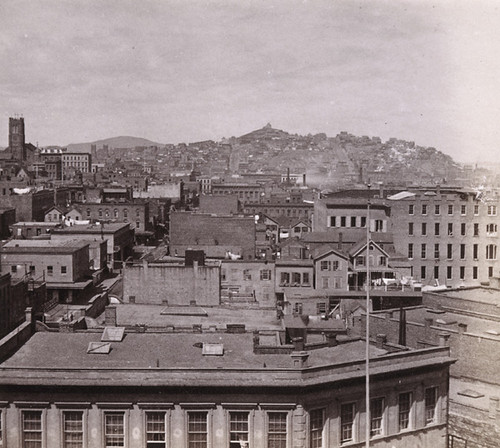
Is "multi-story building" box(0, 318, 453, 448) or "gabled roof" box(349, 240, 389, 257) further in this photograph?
"gabled roof" box(349, 240, 389, 257)

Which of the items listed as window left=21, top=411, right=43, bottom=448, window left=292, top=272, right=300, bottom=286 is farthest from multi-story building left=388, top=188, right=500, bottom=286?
window left=21, top=411, right=43, bottom=448

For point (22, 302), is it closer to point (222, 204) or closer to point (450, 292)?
point (450, 292)

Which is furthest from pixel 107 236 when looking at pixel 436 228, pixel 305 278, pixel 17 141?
pixel 17 141

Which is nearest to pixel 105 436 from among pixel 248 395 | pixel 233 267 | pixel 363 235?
pixel 248 395

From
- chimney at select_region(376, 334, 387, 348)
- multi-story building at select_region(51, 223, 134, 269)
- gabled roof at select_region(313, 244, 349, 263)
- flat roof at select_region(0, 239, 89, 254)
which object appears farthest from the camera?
multi-story building at select_region(51, 223, 134, 269)

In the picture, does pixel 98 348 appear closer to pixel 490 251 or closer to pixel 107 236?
pixel 490 251

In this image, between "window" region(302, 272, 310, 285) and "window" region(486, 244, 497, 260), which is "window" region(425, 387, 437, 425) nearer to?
"window" region(302, 272, 310, 285)

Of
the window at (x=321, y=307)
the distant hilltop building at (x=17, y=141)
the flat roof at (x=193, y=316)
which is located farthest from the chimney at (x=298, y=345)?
the distant hilltop building at (x=17, y=141)

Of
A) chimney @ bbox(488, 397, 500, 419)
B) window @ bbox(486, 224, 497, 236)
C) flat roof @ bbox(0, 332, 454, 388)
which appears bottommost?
chimney @ bbox(488, 397, 500, 419)
